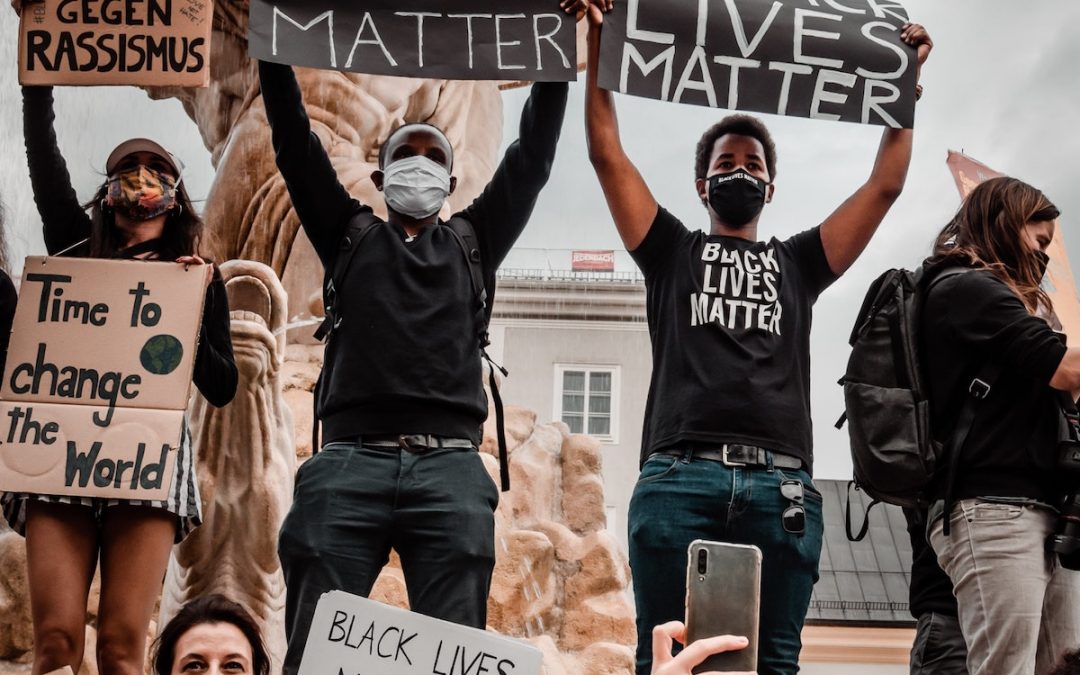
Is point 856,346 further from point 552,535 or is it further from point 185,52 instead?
point 552,535

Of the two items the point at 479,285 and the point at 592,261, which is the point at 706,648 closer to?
the point at 479,285

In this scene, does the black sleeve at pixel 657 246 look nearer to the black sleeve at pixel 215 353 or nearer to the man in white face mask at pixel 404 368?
the man in white face mask at pixel 404 368

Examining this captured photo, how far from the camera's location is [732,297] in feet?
14.6

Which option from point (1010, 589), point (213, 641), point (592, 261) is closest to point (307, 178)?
point (213, 641)

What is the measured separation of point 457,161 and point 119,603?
7.37 metres

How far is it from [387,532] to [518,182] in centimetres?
123

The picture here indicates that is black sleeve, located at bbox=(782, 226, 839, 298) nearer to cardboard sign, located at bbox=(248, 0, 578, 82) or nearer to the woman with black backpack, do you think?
the woman with black backpack

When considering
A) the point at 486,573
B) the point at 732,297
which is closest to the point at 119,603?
the point at 486,573

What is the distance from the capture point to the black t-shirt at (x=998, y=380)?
169 inches

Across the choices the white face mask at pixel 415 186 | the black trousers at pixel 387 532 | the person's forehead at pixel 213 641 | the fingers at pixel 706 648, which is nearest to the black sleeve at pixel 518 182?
the white face mask at pixel 415 186

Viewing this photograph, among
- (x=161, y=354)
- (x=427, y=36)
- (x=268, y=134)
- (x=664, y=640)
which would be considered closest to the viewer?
(x=664, y=640)

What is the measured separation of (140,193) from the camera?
4508 millimetres

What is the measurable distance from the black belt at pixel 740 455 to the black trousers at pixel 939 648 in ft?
2.65

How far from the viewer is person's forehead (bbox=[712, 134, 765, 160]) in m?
4.76
